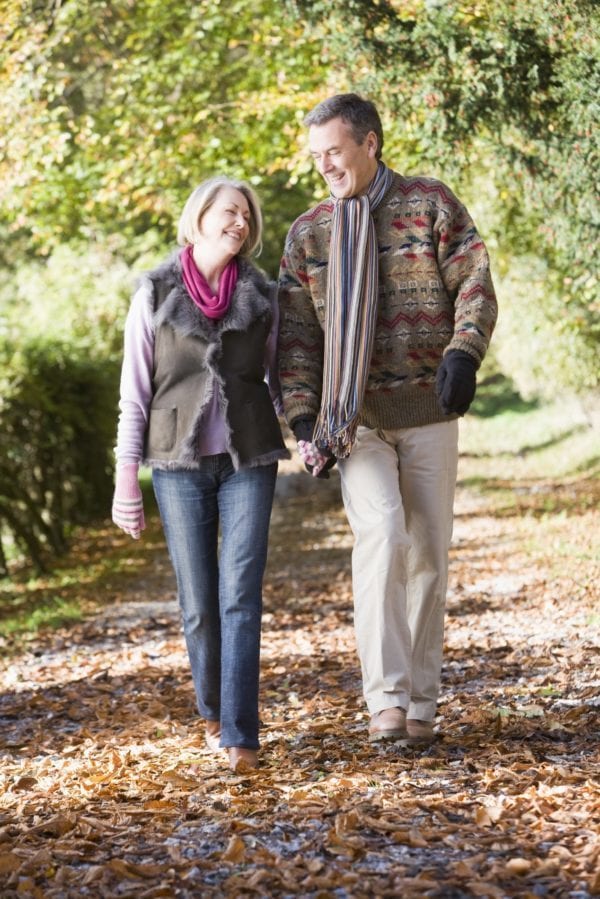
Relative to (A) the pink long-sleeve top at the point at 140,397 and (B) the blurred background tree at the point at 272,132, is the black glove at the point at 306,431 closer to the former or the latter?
(A) the pink long-sleeve top at the point at 140,397

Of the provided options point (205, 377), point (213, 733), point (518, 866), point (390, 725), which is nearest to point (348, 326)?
point (205, 377)

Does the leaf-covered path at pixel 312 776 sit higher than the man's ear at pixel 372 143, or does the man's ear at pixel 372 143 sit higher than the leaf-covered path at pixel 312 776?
the man's ear at pixel 372 143

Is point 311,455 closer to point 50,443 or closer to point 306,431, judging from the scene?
point 306,431

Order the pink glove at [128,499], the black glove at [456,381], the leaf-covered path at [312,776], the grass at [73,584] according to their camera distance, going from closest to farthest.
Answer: the leaf-covered path at [312,776]
the black glove at [456,381]
the pink glove at [128,499]
the grass at [73,584]

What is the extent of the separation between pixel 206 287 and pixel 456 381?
105 centimetres

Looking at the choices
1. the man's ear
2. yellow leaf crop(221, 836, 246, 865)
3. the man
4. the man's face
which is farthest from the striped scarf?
yellow leaf crop(221, 836, 246, 865)

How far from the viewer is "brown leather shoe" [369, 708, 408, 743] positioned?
465cm

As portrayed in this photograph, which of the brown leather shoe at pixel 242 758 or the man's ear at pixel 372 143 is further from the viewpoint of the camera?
the man's ear at pixel 372 143

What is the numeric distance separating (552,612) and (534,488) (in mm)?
11722

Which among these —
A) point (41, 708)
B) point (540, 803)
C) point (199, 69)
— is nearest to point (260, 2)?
point (199, 69)

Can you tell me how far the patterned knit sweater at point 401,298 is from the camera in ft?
15.4

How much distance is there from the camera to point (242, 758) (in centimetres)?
468

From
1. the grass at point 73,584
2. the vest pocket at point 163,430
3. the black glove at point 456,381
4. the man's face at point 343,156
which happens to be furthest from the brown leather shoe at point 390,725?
the grass at point 73,584

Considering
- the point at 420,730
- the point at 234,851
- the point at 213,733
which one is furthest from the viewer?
the point at 213,733
